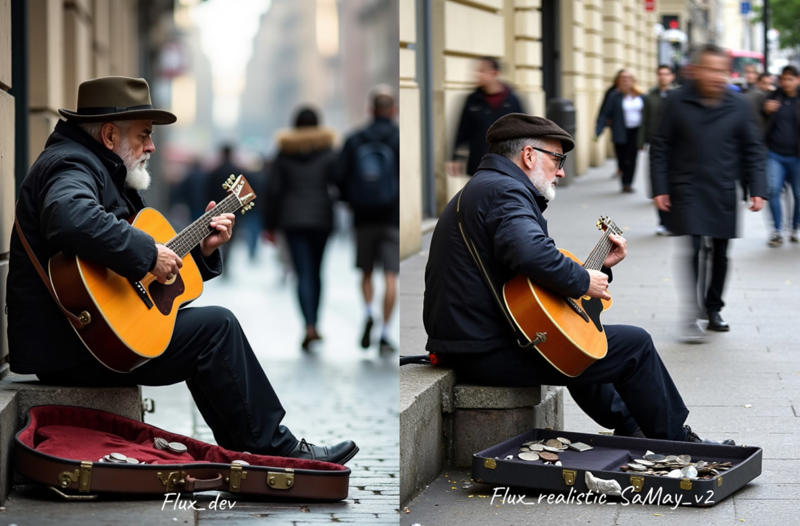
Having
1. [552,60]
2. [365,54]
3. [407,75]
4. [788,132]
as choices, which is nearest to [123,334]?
[407,75]

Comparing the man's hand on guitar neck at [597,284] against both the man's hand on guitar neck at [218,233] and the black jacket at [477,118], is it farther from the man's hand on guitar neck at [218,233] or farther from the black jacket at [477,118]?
the black jacket at [477,118]

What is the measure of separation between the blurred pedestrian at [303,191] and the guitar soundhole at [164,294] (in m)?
5.55

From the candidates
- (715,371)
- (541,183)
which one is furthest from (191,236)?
(715,371)

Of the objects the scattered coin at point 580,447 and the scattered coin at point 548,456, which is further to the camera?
the scattered coin at point 580,447

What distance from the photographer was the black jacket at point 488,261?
464cm

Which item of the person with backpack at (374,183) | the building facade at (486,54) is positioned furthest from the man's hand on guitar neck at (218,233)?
the building facade at (486,54)

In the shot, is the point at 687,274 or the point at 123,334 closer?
the point at 123,334

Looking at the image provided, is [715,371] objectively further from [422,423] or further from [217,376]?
[217,376]

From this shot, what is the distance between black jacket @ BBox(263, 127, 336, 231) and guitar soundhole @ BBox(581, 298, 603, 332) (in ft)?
17.9

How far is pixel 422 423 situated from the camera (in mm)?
4652

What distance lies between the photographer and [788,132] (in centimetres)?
1201

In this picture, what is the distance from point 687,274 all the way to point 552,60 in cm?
1382

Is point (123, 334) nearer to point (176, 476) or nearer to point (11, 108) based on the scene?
point (176, 476)

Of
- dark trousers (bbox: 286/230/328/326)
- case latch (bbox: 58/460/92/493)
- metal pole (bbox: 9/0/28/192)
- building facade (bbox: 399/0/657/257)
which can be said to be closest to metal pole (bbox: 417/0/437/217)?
building facade (bbox: 399/0/657/257)
